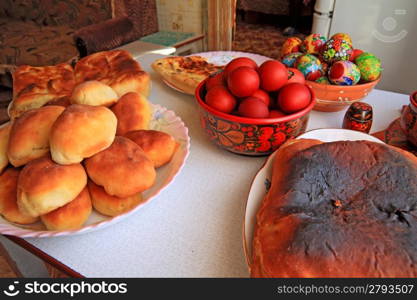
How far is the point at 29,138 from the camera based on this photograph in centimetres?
58

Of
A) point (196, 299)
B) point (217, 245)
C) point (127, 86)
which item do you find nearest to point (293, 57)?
point (127, 86)

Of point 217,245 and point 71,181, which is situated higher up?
point 71,181

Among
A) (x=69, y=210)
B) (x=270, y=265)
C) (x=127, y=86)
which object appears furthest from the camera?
(x=127, y=86)

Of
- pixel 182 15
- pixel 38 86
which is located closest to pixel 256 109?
pixel 38 86

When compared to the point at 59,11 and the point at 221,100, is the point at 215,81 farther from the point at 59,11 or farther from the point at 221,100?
the point at 59,11

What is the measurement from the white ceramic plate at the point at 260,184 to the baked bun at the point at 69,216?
29cm

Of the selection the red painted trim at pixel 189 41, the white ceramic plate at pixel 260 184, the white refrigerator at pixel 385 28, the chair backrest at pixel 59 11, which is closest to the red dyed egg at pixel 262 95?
the white ceramic plate at pixel 260 184

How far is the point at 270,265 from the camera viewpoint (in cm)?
44

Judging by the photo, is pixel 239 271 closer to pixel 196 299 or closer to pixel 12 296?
pixel 196 299

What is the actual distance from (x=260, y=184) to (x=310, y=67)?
445 millimetres

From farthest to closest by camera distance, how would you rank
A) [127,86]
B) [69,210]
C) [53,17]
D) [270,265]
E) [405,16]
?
[53,17] → [405,16] → [127,86] → [69,210] → [270,265]

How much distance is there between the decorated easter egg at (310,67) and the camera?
2.96 ft

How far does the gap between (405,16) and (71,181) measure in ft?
7.11

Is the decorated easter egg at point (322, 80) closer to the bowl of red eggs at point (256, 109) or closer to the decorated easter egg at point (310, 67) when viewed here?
the decorated easter egg at point (310, 67)
